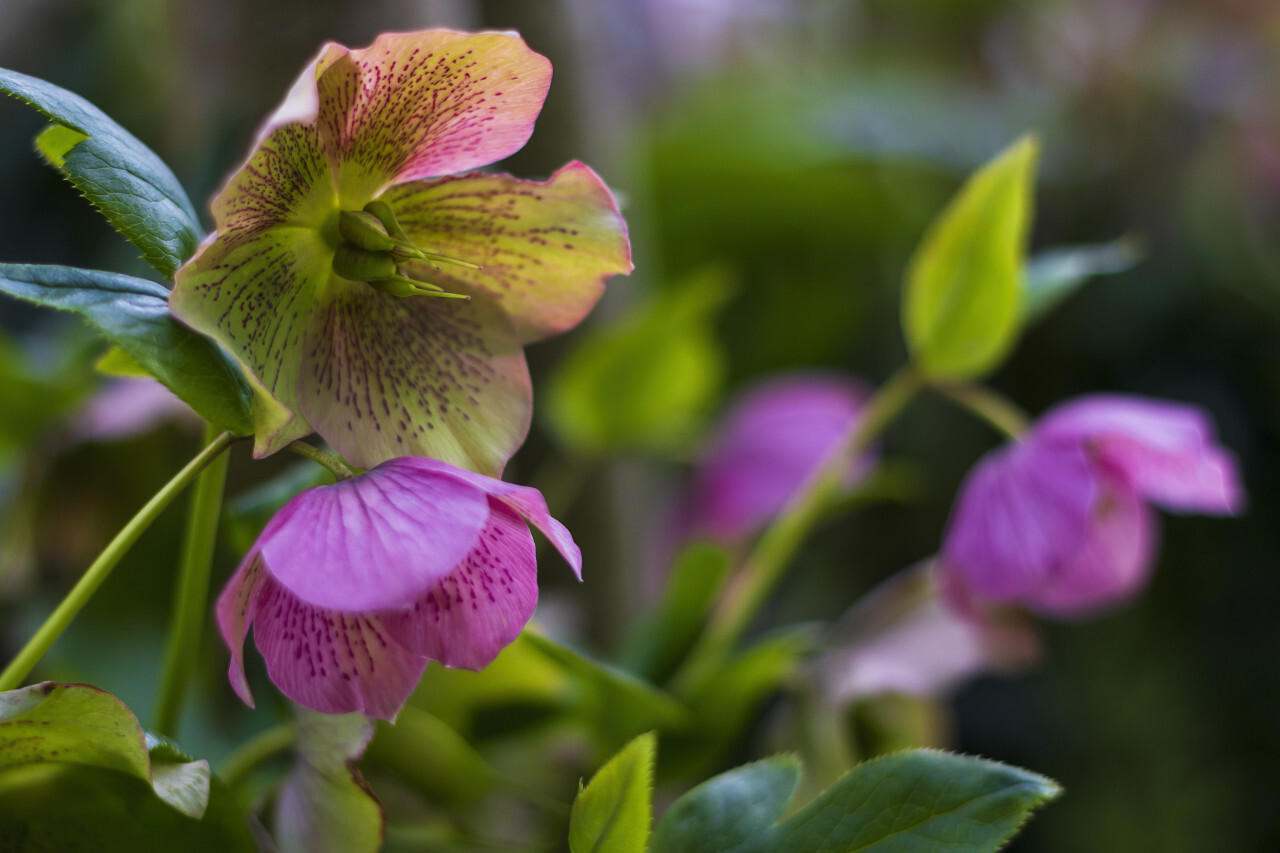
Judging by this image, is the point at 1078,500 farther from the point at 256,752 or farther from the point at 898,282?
the point at 898,282

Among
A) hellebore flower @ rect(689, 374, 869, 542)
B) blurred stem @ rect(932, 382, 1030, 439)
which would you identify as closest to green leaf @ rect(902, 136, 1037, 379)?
blurred stem @ rect(932, 382, 1030, 439)

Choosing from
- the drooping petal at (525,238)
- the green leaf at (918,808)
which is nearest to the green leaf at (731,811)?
the green leaf at (918,808)

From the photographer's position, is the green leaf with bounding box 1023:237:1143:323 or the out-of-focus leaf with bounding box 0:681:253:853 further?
the green leaf with bounding box 1023:237:1143:323

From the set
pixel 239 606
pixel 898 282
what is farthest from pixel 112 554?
pixel 898 282

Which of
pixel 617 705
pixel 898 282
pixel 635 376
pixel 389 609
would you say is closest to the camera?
pixel 389 609

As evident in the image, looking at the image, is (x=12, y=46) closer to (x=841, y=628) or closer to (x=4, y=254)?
(x=4, y=254)

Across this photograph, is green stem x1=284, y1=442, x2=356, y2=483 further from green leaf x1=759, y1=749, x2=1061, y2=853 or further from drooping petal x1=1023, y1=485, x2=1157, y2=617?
drooping petal x1=1023, y1=485, x2=1157, y2=617

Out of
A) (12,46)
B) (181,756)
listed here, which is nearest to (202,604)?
(181,756)
